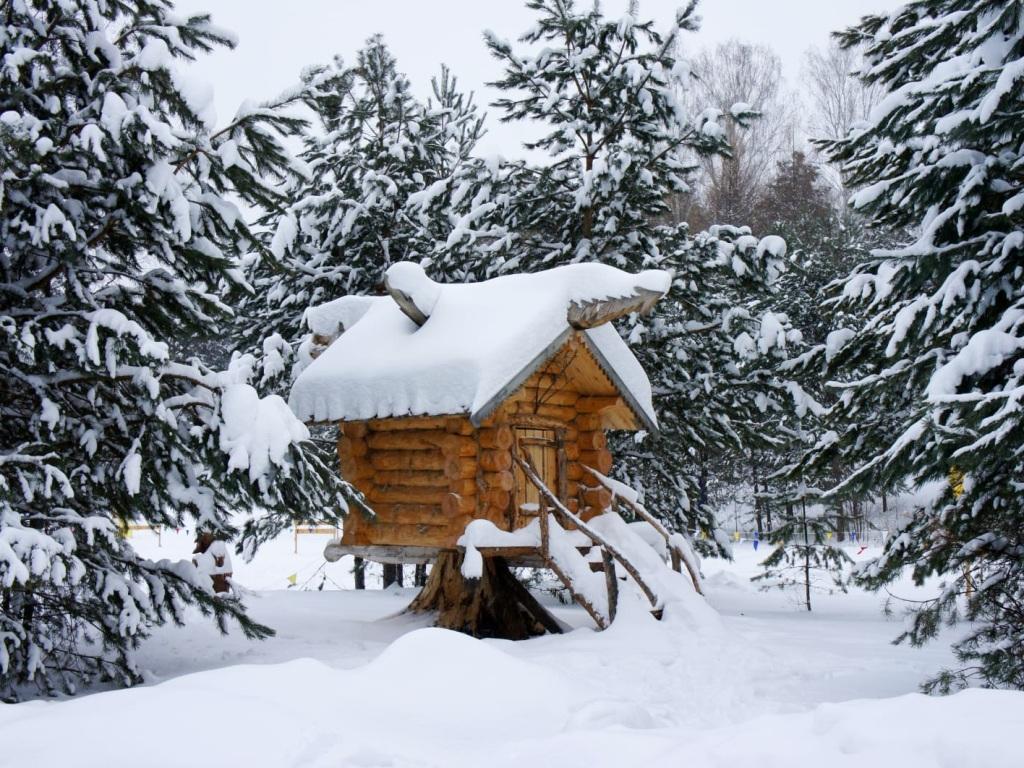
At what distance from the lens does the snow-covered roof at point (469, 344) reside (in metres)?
10.3

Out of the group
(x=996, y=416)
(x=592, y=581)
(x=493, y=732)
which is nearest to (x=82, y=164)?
(x=493, y=732)

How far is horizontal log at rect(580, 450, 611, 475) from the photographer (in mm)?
12680

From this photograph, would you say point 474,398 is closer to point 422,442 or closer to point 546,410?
point 422,442

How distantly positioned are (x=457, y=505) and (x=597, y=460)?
2.78 m

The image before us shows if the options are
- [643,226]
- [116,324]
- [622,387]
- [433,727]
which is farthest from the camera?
[643,226]

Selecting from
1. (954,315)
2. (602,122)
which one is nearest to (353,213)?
(602,122)

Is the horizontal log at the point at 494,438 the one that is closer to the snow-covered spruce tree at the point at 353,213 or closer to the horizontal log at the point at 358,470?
the horizontal log at the point at 358,470

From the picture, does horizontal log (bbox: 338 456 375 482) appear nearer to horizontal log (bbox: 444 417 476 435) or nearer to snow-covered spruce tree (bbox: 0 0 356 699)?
horizontal log (bbox: 444 417 476 435)

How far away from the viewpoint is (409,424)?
11.2 meters

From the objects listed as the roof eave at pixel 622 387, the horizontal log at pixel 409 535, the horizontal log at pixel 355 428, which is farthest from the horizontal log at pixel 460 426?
the roof eave at pixel 622 387

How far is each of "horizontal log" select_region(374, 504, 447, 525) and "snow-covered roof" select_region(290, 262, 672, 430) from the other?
1316 millimetres

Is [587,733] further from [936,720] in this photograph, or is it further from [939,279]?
[939,279]

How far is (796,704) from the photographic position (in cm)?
743

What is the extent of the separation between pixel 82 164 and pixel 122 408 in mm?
2236
